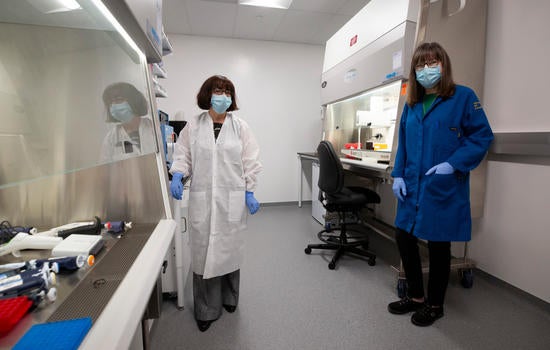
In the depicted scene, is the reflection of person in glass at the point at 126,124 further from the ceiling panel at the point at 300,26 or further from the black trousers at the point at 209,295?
the ceiling panel at the point at 300,26

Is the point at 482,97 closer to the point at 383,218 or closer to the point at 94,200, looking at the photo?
the point at 383,218

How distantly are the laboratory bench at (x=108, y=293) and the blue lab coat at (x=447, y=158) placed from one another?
4.19ft

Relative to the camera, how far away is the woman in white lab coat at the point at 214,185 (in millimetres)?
1410

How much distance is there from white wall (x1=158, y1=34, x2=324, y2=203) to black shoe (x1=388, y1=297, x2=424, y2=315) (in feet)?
8.79

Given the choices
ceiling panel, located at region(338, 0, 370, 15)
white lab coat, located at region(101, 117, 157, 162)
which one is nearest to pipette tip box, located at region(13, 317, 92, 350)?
white lab coat, located at region(101, 117, 157, 162)

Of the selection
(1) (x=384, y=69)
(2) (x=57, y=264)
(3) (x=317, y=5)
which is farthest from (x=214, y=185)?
(3) (x=317, y=5)

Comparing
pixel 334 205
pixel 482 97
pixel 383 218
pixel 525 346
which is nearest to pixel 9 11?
pixel 334 205

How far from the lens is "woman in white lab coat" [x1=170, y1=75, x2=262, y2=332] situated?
141cm

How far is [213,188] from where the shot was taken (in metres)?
1.41

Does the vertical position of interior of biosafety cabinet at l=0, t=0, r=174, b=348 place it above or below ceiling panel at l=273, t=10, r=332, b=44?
below

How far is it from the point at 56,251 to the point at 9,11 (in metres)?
0.49

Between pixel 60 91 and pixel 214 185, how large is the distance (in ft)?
2.71

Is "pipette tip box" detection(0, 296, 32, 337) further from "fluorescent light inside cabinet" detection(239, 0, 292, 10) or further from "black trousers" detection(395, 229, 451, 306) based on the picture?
"fluorescent light inside cabinet" detection(239, 0, 292, 10)

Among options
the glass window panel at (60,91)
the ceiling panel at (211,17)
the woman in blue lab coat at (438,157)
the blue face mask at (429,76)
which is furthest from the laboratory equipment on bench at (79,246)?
the ceiling panel at (211,17)
